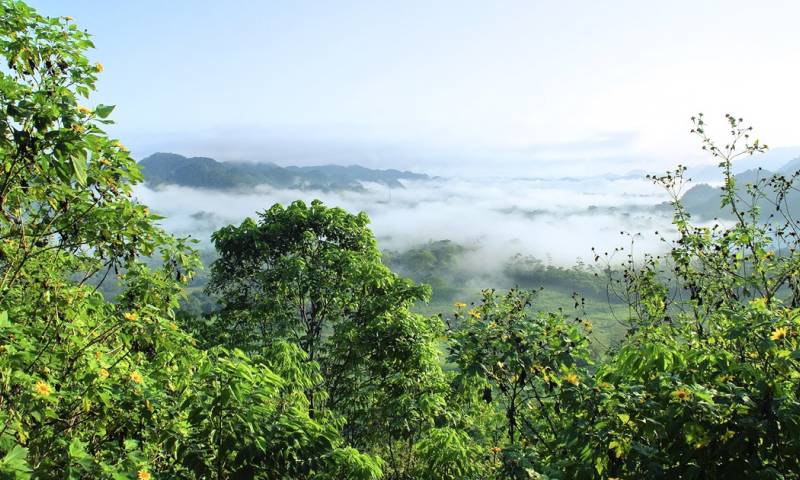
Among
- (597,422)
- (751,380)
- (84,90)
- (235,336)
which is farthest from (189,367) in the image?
(235,336)

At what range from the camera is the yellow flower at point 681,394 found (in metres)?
5.23

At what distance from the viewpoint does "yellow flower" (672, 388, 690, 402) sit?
523 centimetres

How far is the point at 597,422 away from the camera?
5719mm

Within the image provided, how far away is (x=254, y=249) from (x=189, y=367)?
1636cm

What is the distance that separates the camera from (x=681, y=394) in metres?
5.23

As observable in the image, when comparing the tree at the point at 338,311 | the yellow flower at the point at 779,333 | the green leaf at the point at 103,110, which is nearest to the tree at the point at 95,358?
the green leaf at the point at 103,110

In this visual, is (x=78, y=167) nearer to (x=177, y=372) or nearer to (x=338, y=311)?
(x=177, y=372)

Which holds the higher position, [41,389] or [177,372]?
[41,389]

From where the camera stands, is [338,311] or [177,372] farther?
[338,311]

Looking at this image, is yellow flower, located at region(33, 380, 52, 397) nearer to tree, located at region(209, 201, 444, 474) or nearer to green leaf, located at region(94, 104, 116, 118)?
green leaf, located at region(94, 104, 116, 118)

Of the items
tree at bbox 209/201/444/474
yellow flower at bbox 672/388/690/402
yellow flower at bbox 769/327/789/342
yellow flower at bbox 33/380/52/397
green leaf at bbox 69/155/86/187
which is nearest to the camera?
green leaf at bbox 69/155/86/187

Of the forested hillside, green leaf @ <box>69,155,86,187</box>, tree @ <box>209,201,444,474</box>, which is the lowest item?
tree @ <box>209,201,444,474</box>

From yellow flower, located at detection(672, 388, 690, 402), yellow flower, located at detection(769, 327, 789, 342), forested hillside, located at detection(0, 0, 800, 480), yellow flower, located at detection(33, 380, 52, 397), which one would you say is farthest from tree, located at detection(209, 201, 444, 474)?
yellow flower, located at detection(33, 380, 52, 397)

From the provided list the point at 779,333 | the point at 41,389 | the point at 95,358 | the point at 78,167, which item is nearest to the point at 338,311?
the point at 95,358
